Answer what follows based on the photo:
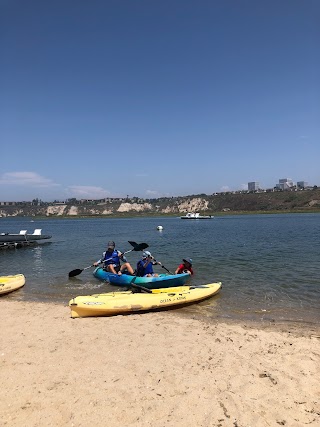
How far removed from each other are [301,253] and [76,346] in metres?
20.7

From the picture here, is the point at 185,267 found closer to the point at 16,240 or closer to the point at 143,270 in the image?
the point at 143,270

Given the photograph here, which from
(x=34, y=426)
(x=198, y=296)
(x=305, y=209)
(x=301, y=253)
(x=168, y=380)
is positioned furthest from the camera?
(x=305, y=209)

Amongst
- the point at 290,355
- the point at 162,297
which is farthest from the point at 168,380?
the point at 162,297

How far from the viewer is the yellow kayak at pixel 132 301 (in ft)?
33.3

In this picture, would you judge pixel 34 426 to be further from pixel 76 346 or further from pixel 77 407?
pixel 76 346

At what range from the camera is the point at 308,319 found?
10.1 meters

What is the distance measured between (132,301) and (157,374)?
14.8 ft

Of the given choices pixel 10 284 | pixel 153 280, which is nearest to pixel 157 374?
pixel 153 280

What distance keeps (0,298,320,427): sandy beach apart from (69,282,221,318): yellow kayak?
598 millimetres

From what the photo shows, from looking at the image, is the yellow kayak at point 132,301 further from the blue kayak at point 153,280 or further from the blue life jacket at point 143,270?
the blue life jacket at point 143,270

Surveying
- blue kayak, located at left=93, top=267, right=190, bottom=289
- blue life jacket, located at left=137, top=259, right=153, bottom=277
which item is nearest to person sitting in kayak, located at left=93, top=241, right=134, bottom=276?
blue kayak, located at left=93, top=267, right=190, bottom=289

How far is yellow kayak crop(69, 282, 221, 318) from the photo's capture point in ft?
33.3

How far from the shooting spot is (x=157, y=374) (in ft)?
20.8

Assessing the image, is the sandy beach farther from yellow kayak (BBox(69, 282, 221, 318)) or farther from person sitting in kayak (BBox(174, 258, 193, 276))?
person sitting in kayak (BBox(174, 258, 193, 276))
